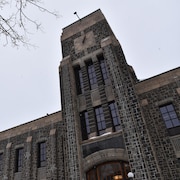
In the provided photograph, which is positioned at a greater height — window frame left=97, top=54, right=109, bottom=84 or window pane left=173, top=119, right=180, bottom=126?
window frame left=97, top=54, right=109, bottom=84

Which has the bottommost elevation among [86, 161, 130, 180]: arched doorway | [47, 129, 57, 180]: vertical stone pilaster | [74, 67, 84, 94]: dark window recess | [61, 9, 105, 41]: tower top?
[86, 161, 130, 180]: arched doorway

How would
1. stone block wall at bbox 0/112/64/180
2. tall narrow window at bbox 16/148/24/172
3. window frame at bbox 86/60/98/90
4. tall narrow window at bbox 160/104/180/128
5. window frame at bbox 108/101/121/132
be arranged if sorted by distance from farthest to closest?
tall narrow window at bbox 16/148/24/172 < stone block wall at bbox 0/112/64/180 < window frame at bbox 86/60/98/90 < window frame at bbox 108/101/121/132 < tall narrow window at bbox 160/104/180/128

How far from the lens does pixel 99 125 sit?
12.8m

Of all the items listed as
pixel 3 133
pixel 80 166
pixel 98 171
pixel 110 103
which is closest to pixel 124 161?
pixel 98 171

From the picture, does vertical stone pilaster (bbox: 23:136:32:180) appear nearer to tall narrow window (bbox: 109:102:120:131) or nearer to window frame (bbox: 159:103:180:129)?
tall narrow window (bbox: 109:102:120:131)

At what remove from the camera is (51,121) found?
55.9 feet

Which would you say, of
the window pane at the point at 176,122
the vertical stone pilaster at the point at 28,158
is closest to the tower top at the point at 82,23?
the vertical stone pilaster at the point at 28,158

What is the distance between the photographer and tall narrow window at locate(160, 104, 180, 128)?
1155cm

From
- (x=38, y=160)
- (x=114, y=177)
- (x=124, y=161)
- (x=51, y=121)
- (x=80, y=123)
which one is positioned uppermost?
A: (x=51, y=121)

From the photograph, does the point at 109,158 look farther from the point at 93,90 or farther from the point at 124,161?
the point at 93,90

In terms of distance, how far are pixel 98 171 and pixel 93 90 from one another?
5715mm

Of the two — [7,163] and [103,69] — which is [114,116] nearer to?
[103,69]

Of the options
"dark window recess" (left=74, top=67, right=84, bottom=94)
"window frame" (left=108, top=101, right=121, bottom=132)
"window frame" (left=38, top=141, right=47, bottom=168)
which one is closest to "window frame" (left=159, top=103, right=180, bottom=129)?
"window frame" (left=108, top=101, right=121, bottom=132)

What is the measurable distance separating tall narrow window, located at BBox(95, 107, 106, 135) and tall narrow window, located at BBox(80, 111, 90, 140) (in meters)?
0.82
